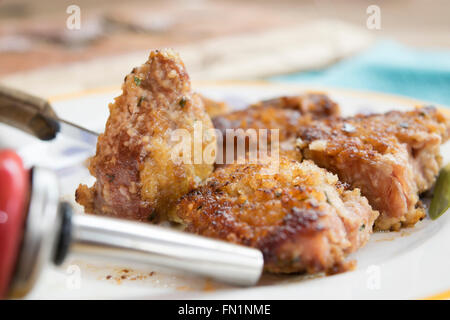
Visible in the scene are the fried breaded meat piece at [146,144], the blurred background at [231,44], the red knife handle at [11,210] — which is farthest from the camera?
the blurred background at [231,44]

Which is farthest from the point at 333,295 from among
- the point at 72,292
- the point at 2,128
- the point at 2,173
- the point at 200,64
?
the point at 200,64

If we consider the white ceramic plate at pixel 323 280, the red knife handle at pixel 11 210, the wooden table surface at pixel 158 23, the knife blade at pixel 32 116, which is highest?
the wooden table surface at pixel 158 23

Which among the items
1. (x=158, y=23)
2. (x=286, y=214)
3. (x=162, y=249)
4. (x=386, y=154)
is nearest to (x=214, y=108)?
(x=386, y=154)

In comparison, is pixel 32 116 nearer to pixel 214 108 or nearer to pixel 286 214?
pixel 214 108

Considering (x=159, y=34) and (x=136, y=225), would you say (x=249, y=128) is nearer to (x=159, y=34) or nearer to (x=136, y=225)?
(x=136, y=225)

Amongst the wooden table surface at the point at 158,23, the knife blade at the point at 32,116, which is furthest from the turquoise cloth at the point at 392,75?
the knife blade at the point at 32,116

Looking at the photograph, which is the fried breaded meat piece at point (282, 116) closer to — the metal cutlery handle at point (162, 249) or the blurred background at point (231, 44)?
the metal cutlery handle at point (162, 249)
